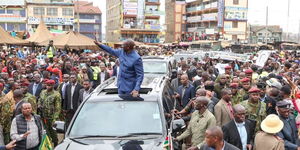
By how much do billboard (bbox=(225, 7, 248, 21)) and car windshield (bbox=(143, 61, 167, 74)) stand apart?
5453cm

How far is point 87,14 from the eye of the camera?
8962cm

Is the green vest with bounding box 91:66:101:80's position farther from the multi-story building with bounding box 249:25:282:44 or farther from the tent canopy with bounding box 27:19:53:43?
the multi-story building with bounding box 249:25:282:44

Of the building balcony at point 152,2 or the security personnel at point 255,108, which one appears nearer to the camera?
the security personnel at point 255,108

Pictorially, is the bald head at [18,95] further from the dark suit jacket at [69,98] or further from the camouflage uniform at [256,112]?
the camouflage uniform at [256,112]

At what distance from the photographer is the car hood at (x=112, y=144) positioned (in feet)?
16.0

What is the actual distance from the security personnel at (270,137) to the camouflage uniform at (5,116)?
14.2 feet

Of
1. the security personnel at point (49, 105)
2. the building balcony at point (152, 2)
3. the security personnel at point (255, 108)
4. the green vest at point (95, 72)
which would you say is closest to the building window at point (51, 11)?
the building balcony at point (152, 2)

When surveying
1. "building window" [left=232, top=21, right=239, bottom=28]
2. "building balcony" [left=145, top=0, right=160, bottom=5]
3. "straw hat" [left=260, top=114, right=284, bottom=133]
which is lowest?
"straw hat" [left=260, top=114, right=284, bottom=133]

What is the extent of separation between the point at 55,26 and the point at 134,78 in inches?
2564

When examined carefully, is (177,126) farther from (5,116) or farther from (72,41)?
(72,41)

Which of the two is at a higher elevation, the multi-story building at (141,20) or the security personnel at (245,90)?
the multi-story building at (141,20)

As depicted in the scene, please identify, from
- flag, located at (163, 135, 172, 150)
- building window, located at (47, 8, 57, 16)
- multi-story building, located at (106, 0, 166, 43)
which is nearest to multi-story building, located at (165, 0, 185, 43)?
multi-story building, located at (106, 0, 166, 43)

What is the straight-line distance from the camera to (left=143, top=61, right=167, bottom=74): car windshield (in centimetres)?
1262

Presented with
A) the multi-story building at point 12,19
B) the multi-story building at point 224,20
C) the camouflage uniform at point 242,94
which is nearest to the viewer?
the camouflage uniform at point 242,94
